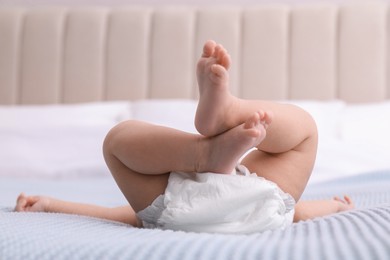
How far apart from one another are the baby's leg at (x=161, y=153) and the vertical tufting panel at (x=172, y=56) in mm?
1552

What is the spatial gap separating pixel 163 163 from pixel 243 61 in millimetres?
1606

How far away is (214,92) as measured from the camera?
2.57 ft

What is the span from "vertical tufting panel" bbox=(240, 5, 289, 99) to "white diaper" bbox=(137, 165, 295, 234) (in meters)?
1.52

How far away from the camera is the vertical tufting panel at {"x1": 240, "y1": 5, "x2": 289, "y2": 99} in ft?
7.80

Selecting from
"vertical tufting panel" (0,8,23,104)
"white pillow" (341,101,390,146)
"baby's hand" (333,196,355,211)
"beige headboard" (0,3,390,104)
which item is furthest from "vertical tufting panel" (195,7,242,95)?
"baby's hand" (333,196,355,211)

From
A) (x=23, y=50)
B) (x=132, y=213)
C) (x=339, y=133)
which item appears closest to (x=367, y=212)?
(x=132, y=213)

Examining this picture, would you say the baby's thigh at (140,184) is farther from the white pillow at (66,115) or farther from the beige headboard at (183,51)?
the beige headboard at (183,51)

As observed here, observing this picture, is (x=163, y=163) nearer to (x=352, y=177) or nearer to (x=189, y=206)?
(x=189, y=206)

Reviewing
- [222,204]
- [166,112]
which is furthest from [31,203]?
[166,112]

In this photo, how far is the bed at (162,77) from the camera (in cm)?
195

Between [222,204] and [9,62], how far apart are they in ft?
6.42

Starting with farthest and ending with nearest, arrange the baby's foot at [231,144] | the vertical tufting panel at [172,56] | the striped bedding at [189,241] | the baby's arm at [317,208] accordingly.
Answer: the vertical tufting panel at [172,56]
the baby's arm at [317,208]
the baby's foot at [231,144]
the striped bedding at [189,241]

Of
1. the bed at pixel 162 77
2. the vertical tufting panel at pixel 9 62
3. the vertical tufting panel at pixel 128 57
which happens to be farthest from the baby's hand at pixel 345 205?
the vertical tufting panel at pixel 9 62

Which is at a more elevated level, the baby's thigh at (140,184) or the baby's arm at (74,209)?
the baby's thigh at (140,184)
